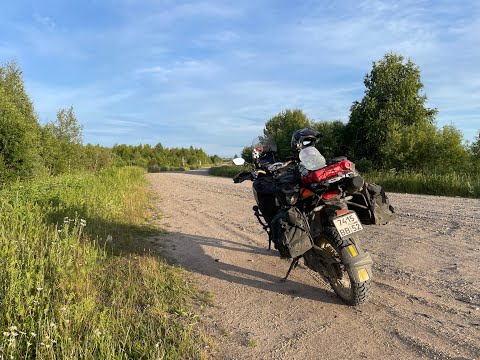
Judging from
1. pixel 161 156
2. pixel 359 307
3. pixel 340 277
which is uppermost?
pixel 161 156

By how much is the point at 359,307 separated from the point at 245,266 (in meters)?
1.94

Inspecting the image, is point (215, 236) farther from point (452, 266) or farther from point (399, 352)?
point (399, 352)

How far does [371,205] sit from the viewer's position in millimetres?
3889

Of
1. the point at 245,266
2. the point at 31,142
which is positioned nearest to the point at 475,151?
the point at 245,266

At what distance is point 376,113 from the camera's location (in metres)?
24.7

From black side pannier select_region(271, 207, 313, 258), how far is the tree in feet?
70.4

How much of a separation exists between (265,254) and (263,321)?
228cm

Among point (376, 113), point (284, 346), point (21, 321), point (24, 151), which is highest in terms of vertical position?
point (376, 113)

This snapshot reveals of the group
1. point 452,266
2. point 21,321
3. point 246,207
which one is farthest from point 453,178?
point 21,321

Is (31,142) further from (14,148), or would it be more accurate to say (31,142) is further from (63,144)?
(63,144)

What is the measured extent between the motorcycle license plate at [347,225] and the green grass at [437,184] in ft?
34.2

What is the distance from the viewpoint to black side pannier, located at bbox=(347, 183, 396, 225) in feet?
12.7

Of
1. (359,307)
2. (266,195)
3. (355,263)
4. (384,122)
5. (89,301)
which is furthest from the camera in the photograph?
(384,122)

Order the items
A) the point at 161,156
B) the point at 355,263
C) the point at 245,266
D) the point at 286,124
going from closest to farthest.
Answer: the point at 355,263 → the point at 245,266 → the point at 286,124 → the point at 161,156
